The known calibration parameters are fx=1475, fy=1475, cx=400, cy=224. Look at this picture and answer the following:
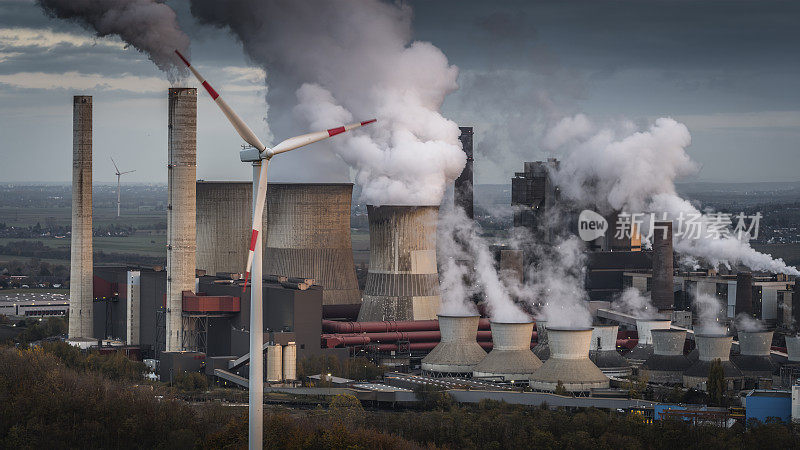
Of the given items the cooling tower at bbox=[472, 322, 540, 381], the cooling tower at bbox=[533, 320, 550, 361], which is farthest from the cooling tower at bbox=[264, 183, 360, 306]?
the cooling tower at bbox=[472, 322, 540, 381]

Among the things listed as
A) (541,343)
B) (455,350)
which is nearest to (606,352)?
(541,343)

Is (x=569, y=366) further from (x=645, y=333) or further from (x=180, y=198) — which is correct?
(x=180, y=198)

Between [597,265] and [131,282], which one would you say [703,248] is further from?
[131,282]

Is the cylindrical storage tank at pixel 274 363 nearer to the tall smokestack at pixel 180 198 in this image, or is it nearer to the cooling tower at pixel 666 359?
the tall smokestack at pixel 180 198

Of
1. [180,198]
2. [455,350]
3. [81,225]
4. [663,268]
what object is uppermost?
[180,198]

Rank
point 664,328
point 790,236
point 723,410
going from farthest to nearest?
point 790,236 → point 664,328 → point 723,410

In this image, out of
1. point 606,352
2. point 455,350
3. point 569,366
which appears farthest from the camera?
point 606,352

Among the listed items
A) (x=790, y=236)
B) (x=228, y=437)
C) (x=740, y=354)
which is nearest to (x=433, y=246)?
(x=740, y=354)
